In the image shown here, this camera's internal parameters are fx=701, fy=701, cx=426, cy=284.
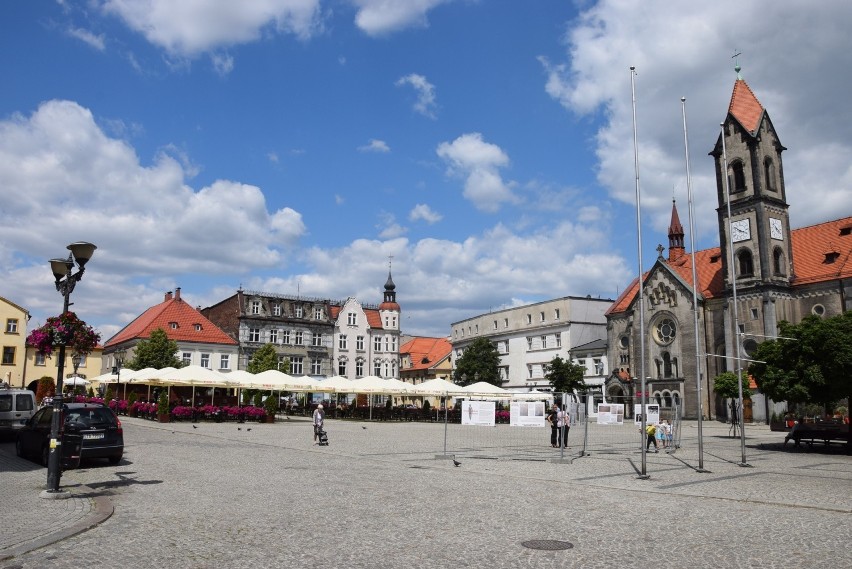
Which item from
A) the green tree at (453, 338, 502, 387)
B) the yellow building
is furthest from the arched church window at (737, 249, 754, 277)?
the yellow building

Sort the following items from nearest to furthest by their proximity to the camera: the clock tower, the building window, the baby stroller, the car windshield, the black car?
the black car < the car windshield < the baby stroller < the clock tower < the building window

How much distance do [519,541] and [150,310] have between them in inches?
3302

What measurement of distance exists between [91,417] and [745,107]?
58.8 meters

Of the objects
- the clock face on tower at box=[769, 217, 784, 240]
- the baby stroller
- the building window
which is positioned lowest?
the baby stroller

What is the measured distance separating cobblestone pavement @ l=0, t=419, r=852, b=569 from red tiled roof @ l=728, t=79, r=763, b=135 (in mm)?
45334

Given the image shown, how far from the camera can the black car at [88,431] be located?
17469 mm

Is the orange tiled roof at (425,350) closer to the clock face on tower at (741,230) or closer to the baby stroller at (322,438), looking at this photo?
the clock face on tower at (741,230)

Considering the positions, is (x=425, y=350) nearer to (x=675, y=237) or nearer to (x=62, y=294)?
(x=675, y=237)

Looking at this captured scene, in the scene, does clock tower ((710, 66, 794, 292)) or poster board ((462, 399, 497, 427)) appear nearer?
poster board ((462, 399, 497, 427))

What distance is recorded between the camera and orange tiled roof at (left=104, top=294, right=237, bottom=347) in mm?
75125

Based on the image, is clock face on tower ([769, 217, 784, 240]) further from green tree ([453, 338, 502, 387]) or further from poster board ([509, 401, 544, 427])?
poster board ([509, 401, 544, 427])

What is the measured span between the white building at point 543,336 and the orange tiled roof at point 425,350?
49.1 ft

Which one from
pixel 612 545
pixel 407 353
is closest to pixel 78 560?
pixel 612 545

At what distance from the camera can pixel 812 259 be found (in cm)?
5919
